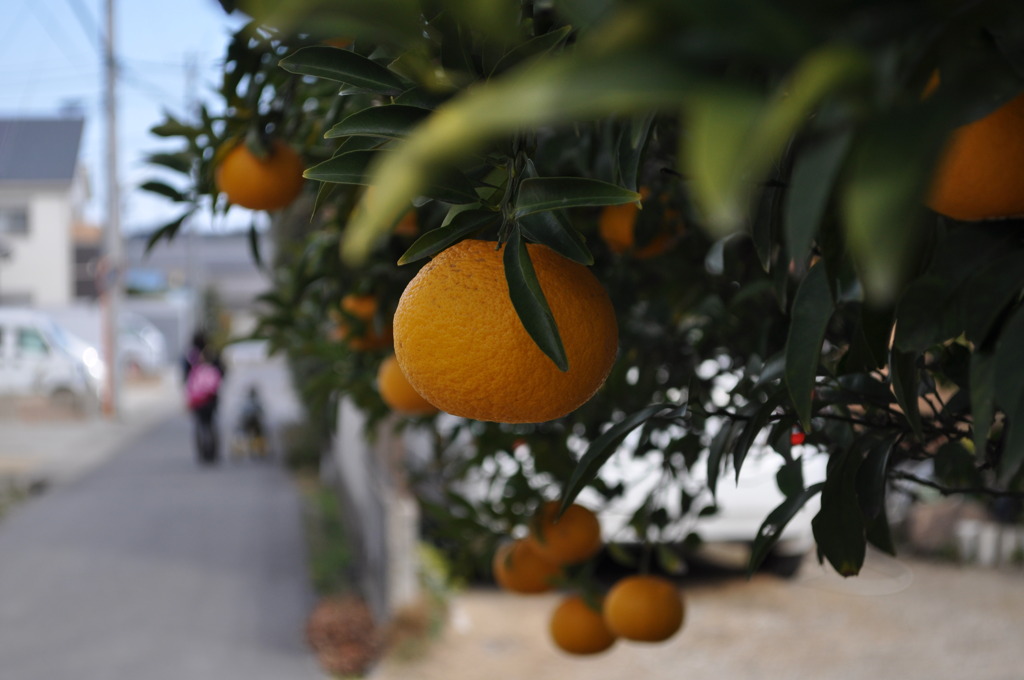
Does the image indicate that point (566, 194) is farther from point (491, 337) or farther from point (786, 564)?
point (786, 564)

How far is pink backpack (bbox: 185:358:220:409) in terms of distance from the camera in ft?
28.6

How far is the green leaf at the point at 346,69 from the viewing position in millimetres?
532

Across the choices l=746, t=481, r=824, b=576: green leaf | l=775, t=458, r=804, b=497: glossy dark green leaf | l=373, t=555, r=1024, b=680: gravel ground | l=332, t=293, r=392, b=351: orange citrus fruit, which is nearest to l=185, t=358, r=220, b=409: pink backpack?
l=373, t=555, r=1024, b=680: gravel ground

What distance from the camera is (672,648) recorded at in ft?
14.0

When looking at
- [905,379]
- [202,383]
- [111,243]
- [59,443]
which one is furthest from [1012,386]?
[111,243]

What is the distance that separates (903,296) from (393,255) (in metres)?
0.89

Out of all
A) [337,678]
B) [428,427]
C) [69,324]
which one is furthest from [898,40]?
[69,324]

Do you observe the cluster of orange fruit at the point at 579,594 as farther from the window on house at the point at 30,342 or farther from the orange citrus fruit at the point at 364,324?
the window on house at the point at 30,342

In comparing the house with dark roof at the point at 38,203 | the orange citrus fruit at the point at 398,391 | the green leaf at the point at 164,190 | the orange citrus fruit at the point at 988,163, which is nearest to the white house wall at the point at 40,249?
the house with dark roof at the point at 38,203

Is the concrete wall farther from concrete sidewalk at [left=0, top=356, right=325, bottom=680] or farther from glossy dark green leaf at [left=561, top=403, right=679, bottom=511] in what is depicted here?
glossy dark green leaf at [left=561, top=403, right=679, bottom=511]

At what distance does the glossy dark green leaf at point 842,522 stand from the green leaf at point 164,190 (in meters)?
1.01

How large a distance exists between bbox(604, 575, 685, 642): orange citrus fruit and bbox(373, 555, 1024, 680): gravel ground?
2.76m

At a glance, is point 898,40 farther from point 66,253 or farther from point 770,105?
point 66,253

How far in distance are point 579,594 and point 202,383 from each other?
25.6 feet
